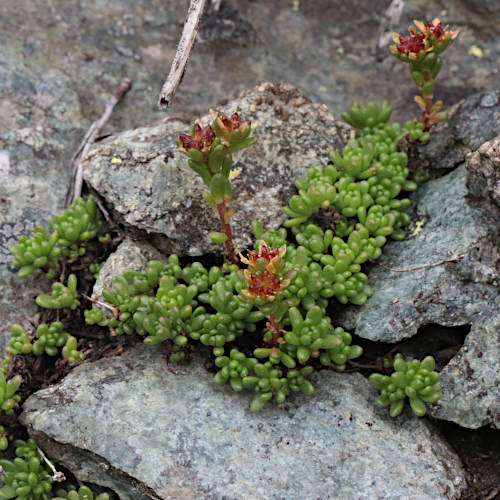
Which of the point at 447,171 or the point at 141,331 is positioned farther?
the point at 447,171

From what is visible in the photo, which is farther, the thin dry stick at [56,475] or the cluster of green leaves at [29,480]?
the thin dry stick at [56,475]

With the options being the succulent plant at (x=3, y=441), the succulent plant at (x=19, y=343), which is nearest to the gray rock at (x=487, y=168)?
the succulent plant at (x=19, y=343)

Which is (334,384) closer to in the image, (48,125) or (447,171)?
(447,171)

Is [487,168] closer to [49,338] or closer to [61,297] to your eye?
[61,297]

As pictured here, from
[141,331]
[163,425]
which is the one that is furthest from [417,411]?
[141,331]

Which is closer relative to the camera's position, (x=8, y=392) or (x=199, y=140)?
(x=199, y=140)

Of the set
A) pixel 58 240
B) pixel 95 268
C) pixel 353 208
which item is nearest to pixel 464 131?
pixel 353 208

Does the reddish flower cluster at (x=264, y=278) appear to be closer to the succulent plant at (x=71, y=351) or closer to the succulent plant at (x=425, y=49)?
the succulent plant at (x=71, y=351)
